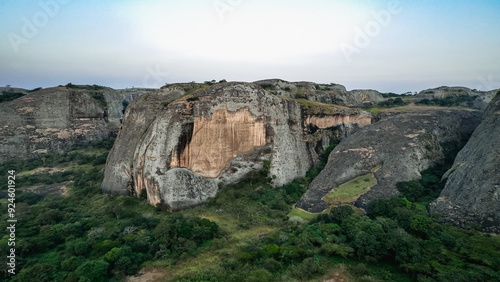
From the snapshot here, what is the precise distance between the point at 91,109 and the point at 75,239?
2679 centimetres

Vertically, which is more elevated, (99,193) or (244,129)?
(244,129)

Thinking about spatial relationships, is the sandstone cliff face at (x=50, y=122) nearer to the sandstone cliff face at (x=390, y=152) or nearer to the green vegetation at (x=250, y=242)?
the green vegetation at (x=250, y=242)

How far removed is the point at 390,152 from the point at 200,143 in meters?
16.5

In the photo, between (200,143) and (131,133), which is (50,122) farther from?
(200,143)

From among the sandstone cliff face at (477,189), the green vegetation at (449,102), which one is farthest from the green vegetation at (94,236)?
the green vegetation at (449,102)

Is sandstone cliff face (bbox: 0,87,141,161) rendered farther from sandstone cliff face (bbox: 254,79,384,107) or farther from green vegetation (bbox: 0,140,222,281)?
sandstone cliff face (bbox: 254,79,384,107)

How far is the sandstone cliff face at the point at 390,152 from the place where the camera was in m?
20.8

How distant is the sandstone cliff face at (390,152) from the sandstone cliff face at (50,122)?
3192 centimetres

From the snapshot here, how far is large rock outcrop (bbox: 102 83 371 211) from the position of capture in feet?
66.2

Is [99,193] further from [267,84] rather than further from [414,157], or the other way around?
[414,157]

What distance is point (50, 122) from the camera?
112ft

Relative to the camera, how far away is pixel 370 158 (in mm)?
23609

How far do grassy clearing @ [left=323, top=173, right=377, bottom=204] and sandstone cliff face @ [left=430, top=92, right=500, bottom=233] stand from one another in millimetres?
4524

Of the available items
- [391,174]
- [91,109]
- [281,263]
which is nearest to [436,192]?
[391,174]
